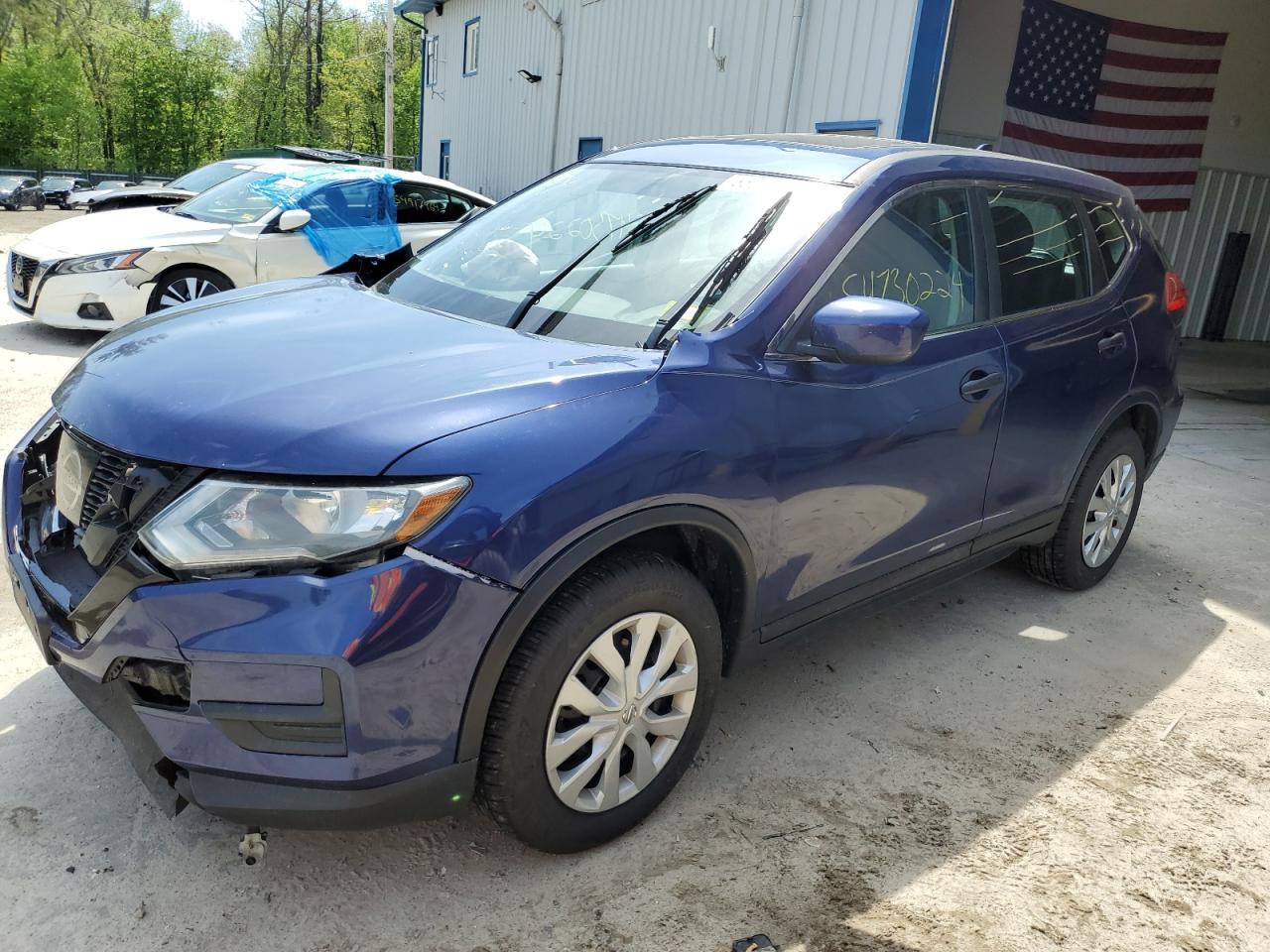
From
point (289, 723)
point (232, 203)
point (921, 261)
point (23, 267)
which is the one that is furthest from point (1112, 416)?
point (23, 267)

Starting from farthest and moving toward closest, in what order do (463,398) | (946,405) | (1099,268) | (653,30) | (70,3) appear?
(70,3)
(653,30)
(1099,268)
(946,405)
(463,398)

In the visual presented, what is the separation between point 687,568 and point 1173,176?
45.2ft

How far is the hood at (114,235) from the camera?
7.50 meters

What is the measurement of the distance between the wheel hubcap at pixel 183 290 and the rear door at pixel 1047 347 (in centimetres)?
607

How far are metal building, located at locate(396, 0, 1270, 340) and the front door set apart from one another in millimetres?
5894

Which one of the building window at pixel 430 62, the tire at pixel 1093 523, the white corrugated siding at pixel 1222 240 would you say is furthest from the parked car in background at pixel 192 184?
the building window at pixel 430 62

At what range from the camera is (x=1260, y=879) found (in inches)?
102

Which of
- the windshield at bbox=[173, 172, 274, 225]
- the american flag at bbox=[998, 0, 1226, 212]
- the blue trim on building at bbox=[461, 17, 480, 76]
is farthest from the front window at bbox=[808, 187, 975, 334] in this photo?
the blue trim on building at bbox=[461, 17, 480, 76]

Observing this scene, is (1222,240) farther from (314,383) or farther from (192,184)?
(314,383)

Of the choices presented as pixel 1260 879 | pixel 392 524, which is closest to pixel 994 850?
pixel 1260 879

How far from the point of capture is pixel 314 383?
2221mm

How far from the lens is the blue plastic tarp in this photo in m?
8.32

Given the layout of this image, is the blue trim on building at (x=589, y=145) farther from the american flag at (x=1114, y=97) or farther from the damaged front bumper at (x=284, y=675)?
the damaged front bumper at (x=284, y=675)

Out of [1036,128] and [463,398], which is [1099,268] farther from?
[1036,128]
